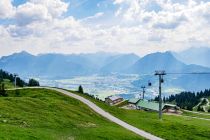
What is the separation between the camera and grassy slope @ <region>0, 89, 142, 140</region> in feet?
148

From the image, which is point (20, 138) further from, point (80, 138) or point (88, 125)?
point (88, 125)

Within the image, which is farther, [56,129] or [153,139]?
[153,139]

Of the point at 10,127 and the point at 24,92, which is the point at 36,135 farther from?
the point at 24,92

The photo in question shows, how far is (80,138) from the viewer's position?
49500mm

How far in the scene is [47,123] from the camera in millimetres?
55125

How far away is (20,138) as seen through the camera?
40.0m

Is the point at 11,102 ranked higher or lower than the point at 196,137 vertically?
higher

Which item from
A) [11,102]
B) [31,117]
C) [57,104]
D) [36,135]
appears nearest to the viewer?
[36,135]

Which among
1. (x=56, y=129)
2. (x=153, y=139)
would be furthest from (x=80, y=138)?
(x=153, y=139)

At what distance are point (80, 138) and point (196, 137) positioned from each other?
30598mm

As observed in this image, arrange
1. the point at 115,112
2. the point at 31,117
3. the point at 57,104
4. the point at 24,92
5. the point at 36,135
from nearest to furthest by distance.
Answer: the point at 36,135 < the point at 31,117 < the point at 57,104 < the point at 115,112 < the point at 24,92

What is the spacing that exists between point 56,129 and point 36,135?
9.56 meters

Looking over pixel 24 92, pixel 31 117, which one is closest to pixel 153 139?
pixel 31 117

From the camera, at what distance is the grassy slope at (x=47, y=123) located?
148 ft
